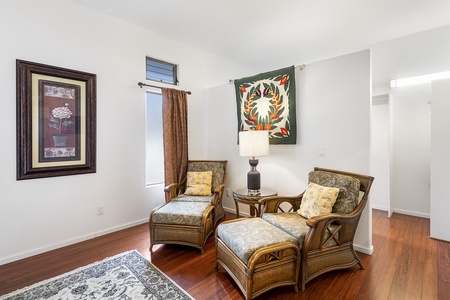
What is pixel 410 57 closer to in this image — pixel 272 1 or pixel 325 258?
pixel 272 1

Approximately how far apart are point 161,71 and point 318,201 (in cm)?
306

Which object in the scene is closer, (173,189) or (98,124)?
(98,124)

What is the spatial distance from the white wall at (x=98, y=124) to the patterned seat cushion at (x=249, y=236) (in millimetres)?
1817

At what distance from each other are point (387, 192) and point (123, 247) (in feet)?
13.8

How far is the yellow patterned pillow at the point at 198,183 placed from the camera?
10.7 ft

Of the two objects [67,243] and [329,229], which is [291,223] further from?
[67,243]

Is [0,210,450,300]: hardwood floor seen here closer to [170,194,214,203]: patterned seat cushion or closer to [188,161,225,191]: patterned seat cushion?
[170,194,214,203]: patterned seat cushion

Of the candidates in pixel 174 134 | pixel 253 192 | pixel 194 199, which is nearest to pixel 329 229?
pixel 253 192

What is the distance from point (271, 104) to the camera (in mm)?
3252

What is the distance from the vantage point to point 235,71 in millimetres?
4887

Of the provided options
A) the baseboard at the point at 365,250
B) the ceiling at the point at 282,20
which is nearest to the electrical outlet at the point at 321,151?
the baseboard at the point at 365,250

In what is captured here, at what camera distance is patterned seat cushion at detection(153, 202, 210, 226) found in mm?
2512

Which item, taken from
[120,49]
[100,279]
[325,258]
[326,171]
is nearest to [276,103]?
[326,171]

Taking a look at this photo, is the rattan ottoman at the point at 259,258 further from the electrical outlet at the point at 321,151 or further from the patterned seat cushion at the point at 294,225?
the electrical outlet at the point at 321,151
